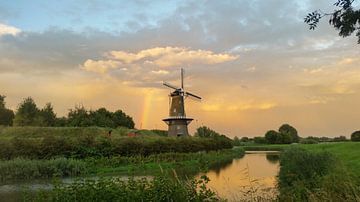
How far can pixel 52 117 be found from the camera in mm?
68750

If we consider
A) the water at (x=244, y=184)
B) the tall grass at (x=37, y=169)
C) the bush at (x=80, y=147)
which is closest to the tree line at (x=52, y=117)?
the bush at (x=80, y=147)

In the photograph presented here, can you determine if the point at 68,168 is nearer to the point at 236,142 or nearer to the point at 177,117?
the point at 177,117

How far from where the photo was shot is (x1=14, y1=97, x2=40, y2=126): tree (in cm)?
6206

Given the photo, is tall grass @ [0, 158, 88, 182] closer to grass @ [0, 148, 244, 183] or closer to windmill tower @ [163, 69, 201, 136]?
grass @ [0, 148, 244, 183]

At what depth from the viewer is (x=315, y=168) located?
19.5 metres

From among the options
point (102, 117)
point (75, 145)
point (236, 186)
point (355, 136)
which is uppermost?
point (102, 117)

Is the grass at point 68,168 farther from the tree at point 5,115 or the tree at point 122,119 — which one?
the tree at point 5,115

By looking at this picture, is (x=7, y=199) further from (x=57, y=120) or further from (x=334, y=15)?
(x=57, y=120)

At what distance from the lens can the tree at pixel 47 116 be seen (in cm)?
6445

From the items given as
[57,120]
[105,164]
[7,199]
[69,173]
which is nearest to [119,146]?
[105,164]

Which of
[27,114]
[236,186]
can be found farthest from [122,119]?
[236,186]

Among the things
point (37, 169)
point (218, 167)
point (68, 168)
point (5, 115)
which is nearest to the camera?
point (37, 169)

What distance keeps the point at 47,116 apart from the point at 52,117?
54.5 inches

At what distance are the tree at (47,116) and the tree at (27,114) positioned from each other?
2.88ft
